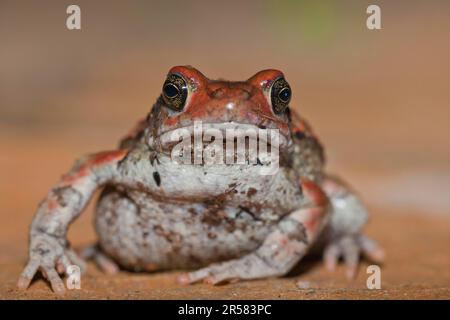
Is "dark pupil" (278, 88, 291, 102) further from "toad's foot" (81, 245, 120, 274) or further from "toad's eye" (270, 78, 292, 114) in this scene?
"toad's foot" (81, 245, 120, 274)

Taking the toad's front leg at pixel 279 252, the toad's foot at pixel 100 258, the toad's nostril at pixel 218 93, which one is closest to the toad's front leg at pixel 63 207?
the toad's foot at pixel 100 258

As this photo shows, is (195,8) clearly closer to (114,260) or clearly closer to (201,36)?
(201,36)

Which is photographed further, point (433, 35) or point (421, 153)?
point (433, 35)

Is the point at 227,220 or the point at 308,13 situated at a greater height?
the point at 308,13

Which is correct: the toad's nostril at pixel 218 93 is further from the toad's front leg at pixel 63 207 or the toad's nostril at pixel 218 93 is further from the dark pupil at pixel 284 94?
the toad's front leg at pixel 63 207

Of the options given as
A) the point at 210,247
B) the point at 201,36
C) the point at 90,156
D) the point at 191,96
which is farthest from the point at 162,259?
the point at 201,36
